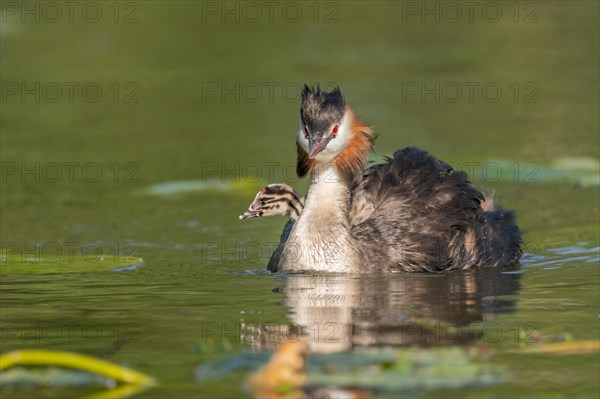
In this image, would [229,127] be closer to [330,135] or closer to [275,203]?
[275,203]

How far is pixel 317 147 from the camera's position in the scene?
13.2 metres

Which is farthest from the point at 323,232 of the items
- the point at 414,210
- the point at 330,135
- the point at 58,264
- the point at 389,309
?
the point at 58,264

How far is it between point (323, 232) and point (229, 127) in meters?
8.39

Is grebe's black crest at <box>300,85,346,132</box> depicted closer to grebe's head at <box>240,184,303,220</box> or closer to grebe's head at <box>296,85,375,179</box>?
grebe's head at <box>296,85,375,179</box>

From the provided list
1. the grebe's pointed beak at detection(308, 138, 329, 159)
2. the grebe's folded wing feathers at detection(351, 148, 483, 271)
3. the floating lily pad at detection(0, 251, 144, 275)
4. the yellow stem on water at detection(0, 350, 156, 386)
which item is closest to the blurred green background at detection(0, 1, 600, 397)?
the floating lily pad at detection(0, 251, 144, 275)

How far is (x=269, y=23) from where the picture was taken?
29.6 m

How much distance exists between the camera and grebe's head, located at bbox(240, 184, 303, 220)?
1442cm

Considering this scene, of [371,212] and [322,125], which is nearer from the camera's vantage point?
[322,125]

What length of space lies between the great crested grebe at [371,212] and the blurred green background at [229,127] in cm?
59

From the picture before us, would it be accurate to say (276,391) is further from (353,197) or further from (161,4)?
(161,4)

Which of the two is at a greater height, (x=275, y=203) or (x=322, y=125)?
(x=322, y=125)

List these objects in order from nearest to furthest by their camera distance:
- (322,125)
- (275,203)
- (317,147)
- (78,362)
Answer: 1. (78,362)
2. (317,147)
3. (322,125)
4. (275,203)

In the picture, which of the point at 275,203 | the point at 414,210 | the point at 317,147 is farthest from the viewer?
the point at 275,203

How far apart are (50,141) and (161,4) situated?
11011 millimetres
